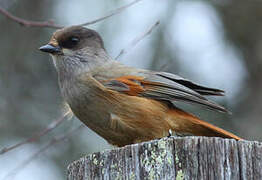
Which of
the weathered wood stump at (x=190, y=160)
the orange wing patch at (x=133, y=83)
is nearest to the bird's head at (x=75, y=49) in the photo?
the orange wing patch at (x=133, y=83)

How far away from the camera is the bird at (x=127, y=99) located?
16.2 ft

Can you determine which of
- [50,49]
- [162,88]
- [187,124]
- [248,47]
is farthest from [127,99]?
[248,47]

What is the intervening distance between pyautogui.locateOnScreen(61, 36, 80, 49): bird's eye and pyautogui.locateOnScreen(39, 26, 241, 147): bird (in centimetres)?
1

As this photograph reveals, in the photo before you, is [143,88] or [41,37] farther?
[41,37]

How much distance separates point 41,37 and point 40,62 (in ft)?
1.53

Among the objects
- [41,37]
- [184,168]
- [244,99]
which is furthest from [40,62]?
[184,168]

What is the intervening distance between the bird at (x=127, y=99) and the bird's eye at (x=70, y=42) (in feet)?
0.04

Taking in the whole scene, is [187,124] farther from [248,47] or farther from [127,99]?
[248,47]

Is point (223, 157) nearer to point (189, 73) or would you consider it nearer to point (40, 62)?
point (189, 73)

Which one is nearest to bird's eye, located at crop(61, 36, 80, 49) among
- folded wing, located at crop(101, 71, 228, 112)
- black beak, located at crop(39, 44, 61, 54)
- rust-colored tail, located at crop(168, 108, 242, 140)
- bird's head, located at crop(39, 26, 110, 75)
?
bird's head, located at crop(39, 26, 110, 75)

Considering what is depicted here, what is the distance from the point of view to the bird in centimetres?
495

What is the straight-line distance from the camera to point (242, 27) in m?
9.62

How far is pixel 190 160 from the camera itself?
3.18 metres

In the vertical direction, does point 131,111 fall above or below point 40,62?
below
